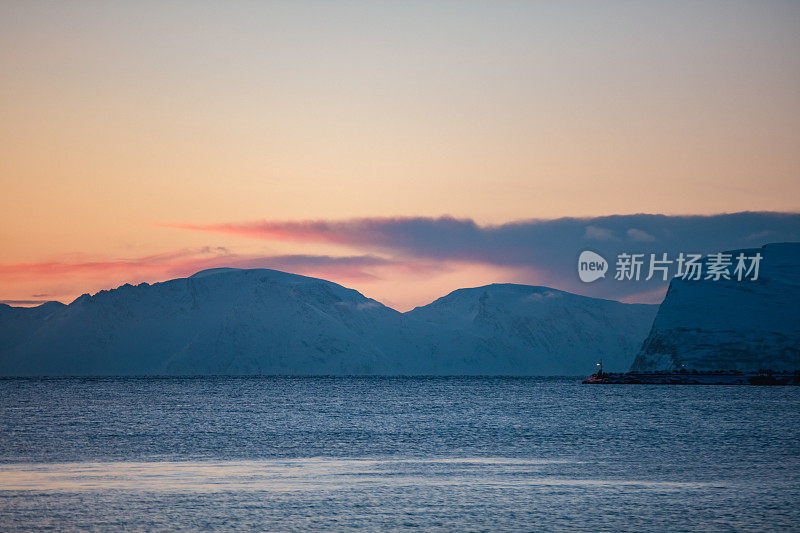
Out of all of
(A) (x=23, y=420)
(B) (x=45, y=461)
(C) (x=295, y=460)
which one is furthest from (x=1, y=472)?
(A) (x=23, y=420)

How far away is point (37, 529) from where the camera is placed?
30.5 meters

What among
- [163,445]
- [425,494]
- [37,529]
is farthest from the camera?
[163,445]

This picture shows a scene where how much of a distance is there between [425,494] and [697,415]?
86102 millimetres

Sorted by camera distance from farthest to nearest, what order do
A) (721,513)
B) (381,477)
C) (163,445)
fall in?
(163,445)
(381,477)
(721,513)

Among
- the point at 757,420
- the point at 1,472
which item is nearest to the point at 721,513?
the point at 1,472

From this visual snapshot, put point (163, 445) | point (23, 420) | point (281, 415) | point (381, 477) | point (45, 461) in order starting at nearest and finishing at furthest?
point (381, 477)
point (45, 461)
point (163, 445)
point (23, 420)
point (281, 415)

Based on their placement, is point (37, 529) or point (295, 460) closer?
point (37, 529)

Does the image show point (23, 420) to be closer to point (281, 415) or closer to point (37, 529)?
point (281, 415)

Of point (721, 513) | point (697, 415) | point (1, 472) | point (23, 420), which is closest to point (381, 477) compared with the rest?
point (721, 513)

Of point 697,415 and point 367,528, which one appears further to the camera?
point 697,415

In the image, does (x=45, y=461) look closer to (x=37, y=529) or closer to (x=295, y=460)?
(x=295, y=460)

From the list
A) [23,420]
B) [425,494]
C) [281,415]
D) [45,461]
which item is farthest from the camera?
[281,415]

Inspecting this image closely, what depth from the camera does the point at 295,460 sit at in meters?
55.2

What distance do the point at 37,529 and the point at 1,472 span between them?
19.4m
